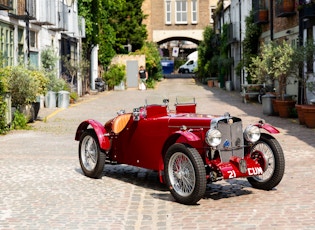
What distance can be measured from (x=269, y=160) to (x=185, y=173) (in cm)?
132

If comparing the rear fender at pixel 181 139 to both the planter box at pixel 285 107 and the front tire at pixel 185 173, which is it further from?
the planter box at pixel 285 107

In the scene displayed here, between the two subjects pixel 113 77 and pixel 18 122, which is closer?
pixel 18 122

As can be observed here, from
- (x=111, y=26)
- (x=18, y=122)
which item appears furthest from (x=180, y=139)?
(x=111, y=26)

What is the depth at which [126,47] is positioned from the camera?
5009 cm

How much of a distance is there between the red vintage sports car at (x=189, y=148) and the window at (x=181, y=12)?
58264mm

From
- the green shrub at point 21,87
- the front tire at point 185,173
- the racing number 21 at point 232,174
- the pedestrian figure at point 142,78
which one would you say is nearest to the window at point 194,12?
the pedestrian figure at point 142,78

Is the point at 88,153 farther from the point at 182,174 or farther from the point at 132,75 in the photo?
the point at 132,75

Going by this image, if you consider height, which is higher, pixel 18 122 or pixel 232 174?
pixel 18 122

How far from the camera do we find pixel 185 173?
7.75 meters

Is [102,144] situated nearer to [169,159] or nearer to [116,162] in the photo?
[116,162]

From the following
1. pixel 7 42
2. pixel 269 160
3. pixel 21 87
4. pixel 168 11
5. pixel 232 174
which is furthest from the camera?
pixel 168 11

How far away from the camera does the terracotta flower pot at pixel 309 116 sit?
16.7 m

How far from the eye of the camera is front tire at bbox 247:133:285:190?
824 centimetres

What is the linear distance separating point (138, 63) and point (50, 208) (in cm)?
3962
